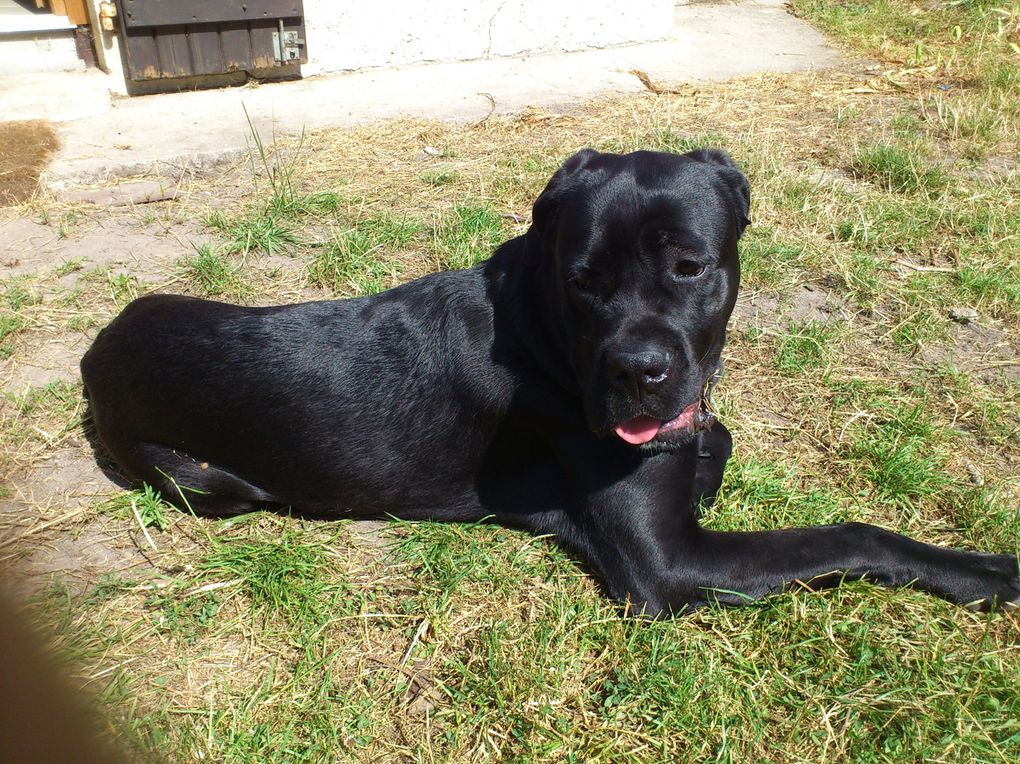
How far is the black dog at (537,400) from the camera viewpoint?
2684 millimetres

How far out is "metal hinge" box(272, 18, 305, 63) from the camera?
6.77 m

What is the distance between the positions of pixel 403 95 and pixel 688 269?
478 cm

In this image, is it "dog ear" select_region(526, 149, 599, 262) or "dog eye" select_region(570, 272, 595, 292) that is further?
"dog ear" select_region(526, 149, 599, 262)

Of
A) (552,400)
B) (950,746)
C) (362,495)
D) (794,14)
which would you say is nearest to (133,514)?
(362,495)

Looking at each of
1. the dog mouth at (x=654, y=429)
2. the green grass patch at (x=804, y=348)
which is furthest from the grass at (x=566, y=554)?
the dog mouth at (x=654, y=429)

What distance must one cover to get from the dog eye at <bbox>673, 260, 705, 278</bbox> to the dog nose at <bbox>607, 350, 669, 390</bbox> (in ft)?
0.94

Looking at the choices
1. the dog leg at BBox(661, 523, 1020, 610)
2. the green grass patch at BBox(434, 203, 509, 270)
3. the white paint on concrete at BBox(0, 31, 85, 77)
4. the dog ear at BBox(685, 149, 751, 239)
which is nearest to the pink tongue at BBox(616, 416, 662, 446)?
the dog leg at BBox(661, 523, 1020, 610)

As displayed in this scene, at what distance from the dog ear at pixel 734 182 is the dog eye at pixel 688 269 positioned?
374mm

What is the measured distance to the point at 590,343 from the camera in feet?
8.84

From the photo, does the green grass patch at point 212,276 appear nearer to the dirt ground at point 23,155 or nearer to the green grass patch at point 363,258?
the green grass patch at point 363,258

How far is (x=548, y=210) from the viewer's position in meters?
2.90

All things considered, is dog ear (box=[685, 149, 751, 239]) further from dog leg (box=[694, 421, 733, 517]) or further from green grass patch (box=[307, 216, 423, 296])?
green grass patch (box=[307, 216, 423, 296])

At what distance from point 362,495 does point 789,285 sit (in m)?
2.55

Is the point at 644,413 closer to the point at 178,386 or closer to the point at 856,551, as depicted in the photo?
the point at 856,551
